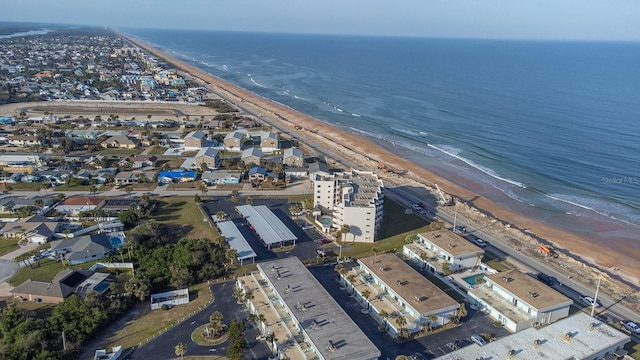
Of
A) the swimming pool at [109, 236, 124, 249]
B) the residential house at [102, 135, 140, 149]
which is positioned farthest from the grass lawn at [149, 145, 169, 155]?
the swimming pool at [109, 236, 124, 249]

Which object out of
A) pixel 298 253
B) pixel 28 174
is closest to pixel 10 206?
pixel 28 174

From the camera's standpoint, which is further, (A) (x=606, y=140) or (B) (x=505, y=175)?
(A) (x=606, y=140)

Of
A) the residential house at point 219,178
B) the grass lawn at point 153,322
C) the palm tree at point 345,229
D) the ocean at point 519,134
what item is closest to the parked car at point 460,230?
the palm tree at point 345,229

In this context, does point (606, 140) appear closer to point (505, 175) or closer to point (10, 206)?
point (505, 175)

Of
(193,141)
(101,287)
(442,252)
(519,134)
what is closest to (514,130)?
(519,134)

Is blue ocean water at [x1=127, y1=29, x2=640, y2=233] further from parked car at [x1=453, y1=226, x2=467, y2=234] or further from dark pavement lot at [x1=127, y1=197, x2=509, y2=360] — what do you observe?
dark pavement lot at [x1=127, y1=197, x2=509, y2=360]

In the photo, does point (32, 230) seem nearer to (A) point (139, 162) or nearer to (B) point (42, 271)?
(B) point (42, 271)
